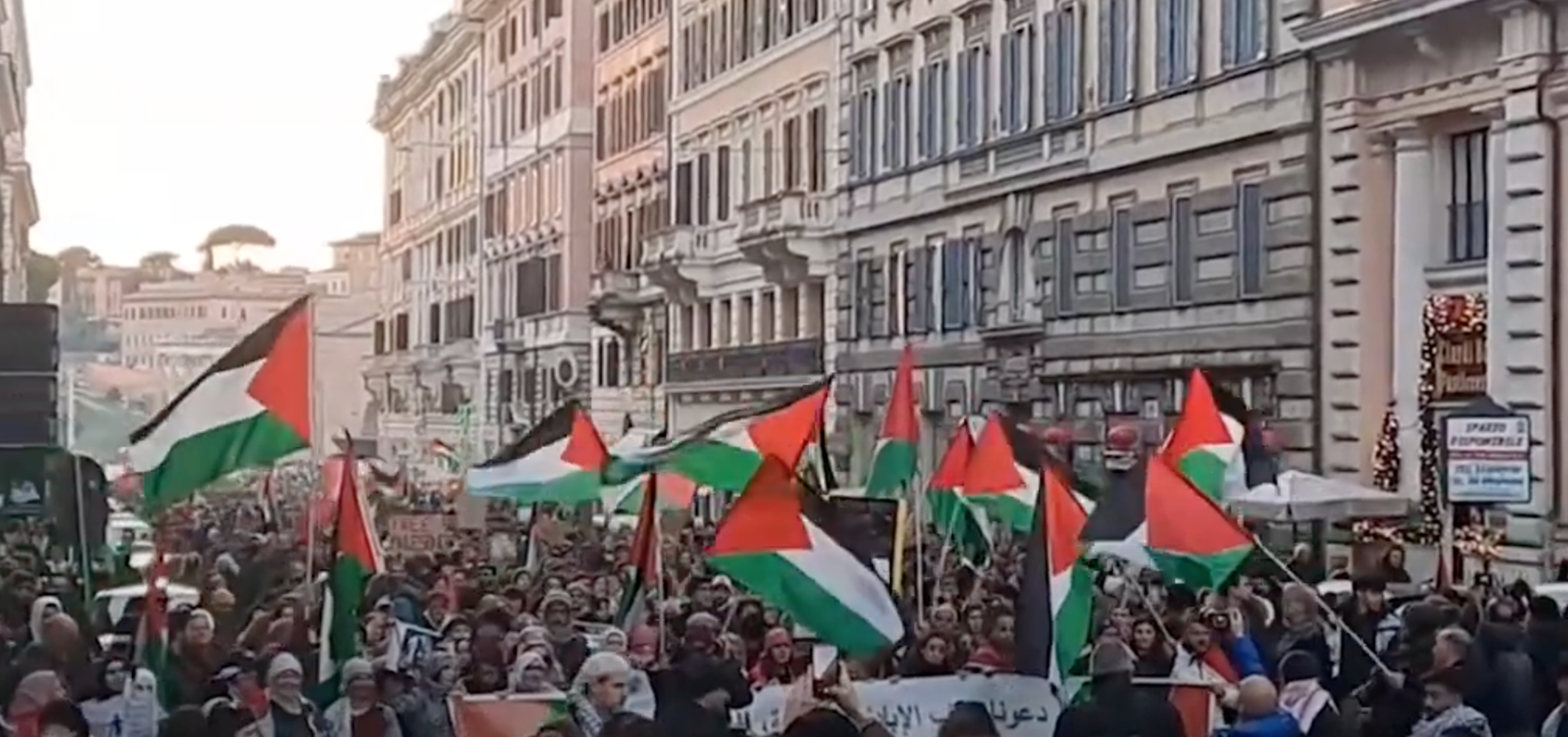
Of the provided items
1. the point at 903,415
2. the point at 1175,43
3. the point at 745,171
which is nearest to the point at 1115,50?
the point at 1175,43

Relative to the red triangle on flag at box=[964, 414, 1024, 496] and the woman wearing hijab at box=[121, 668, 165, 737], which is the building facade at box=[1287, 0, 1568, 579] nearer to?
the red triangle on flag at box=[964, 414, 1024, 496]

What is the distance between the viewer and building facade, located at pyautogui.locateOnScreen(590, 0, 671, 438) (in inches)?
2525

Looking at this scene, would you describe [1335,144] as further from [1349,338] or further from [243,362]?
[243,362]

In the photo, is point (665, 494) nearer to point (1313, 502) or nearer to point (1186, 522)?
point (1313, 502)

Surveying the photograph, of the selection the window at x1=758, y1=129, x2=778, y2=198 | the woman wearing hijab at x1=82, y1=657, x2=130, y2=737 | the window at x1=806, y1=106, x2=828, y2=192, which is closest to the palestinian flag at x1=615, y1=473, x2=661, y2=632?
the woman wearing hijab at x1=82, y1=657, x2=130, y2=737

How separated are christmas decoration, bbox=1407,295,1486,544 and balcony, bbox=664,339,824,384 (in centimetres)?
2211

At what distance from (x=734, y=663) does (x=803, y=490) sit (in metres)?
1.51

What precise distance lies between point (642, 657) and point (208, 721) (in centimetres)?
433

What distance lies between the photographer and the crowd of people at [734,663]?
11.4 meters

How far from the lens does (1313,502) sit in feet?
82.1

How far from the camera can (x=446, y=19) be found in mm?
105312

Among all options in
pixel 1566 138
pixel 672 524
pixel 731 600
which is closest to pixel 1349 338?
pixel 1566 138

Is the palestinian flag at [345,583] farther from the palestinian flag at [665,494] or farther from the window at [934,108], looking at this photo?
the window at [934,108]

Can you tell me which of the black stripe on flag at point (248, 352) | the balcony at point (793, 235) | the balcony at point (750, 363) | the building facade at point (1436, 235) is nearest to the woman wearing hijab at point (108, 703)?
the black stripe on flag at point (248, 352)
